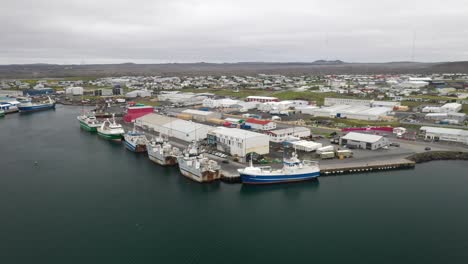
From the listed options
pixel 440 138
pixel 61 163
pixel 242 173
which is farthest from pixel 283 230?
pixel 440 138

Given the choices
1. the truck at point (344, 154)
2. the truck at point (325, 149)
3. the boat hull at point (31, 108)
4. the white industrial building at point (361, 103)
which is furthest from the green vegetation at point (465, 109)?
the boat hull at point (31, 108)

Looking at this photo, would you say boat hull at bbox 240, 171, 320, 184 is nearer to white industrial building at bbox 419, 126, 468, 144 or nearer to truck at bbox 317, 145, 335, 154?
truck at bbox 317, 145, 335, 154

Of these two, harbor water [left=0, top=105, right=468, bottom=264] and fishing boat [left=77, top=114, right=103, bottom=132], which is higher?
fishing boat [left=77, top=114, right=103, bottom=132]

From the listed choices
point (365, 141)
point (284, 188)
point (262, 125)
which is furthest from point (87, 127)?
point (365, 141)

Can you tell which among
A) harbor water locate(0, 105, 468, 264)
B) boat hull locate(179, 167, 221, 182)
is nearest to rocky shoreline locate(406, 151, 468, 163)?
harbor water locate(0, 105, 468, 264)

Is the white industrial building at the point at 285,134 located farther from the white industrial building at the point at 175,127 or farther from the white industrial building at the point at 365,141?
the white industrial building at the point at 175,127

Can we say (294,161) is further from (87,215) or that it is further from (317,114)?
(317,114)
